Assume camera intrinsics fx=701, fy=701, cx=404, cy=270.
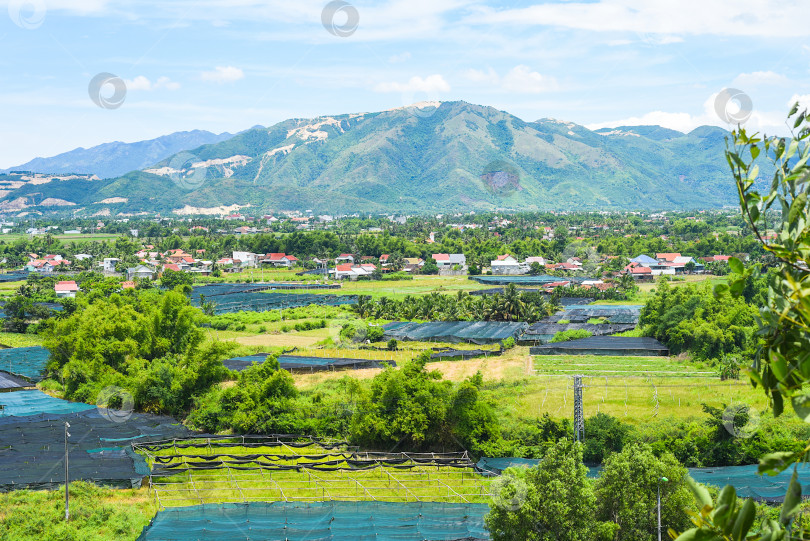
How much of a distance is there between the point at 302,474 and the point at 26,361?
16.5 meters

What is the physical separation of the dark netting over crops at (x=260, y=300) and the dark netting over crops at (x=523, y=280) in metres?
11.8

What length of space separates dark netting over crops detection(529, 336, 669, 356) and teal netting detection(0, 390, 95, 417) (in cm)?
1618

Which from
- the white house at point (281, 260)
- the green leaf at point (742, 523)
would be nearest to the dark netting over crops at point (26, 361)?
the green leaf at point (742, 523)

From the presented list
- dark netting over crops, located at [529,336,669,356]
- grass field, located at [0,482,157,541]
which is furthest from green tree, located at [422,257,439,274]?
grass field, located at [0,482,157,541]

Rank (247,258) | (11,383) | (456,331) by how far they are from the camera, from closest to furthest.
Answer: (11,383)
(456,331)
(247,258)

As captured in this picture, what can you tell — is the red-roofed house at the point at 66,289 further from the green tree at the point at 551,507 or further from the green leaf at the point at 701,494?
the green leaf at the point at 701,494

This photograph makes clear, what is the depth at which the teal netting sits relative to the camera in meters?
→ 19.0

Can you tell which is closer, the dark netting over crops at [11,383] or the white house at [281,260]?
the dark netting over crops at [11,383]

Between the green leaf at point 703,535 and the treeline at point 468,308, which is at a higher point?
the green leaf at point 703,535

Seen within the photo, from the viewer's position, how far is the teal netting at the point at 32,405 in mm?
19000

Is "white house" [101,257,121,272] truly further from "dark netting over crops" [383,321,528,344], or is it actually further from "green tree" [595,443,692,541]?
"green tree" [595,443,692,541]

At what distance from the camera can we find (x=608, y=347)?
1065 inches

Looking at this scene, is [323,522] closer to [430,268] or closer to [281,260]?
[430,268]

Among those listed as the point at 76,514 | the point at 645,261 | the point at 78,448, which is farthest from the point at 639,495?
the point at 645,261
